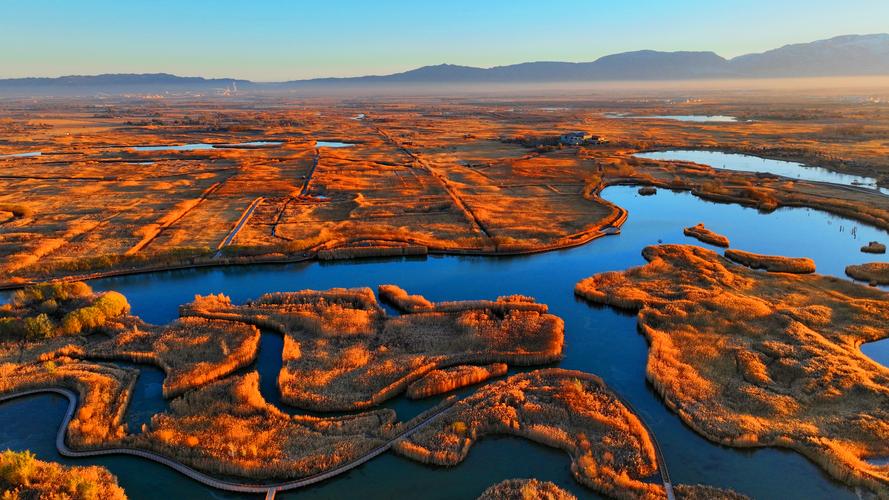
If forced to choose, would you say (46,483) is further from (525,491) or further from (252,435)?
(525,491)

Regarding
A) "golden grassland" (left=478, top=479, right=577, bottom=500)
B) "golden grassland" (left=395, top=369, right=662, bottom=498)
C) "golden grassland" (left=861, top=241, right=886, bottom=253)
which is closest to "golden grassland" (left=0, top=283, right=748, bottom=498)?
"golden grassland" (left=395, top=369, right=662, bottom=498)

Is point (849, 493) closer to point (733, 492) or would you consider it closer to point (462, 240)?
point (733, 492)

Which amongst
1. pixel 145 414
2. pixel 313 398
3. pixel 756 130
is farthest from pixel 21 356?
pixel 756 130

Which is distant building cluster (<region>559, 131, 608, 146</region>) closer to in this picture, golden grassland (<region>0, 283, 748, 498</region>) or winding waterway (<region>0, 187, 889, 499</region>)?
winding waterway (<region>0, 187, 889, 499</region>)

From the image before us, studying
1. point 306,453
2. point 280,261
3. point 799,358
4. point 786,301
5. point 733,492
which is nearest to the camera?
point 733,492

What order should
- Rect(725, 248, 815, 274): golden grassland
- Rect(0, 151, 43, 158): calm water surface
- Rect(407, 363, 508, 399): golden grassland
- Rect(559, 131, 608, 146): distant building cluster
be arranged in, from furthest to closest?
Rect(559, 131, 608, 146): distant building cluster < Rect(0, 151, 43, 158): calm water surface < Rect(725, 248, 815, 274): golden grassland < Rect(407, 363, 508, 399): golden grassland

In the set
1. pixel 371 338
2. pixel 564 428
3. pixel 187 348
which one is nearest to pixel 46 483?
pixel 187 348
